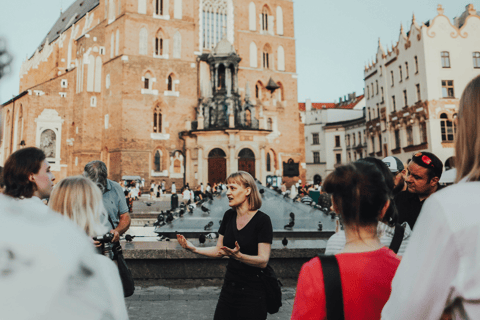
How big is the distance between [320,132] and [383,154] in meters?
19.9

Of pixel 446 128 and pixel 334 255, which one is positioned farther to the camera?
pixel 446 128

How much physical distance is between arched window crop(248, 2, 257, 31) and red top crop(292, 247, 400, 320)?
1506 inches

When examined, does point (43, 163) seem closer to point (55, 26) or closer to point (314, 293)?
point (314, 293)

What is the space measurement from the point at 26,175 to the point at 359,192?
5.02ft

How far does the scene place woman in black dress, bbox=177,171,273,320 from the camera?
3029mm

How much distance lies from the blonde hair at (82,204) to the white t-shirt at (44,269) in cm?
88

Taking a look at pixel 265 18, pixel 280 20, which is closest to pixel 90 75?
A: pixel 265 18

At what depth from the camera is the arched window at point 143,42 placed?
33500 mm

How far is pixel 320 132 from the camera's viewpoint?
5675cm

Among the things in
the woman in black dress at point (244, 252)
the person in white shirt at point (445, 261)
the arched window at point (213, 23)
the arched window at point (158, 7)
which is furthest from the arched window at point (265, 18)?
the person in white shirt at point (445, 261)

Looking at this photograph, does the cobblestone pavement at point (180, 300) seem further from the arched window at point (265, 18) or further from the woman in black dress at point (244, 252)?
the arched window at point (265, 18)

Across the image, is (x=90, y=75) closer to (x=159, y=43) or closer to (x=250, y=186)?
(x=159, y=43)

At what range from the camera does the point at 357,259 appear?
5.50 feet

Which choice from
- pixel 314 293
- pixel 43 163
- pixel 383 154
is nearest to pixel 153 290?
pixel 43 163
